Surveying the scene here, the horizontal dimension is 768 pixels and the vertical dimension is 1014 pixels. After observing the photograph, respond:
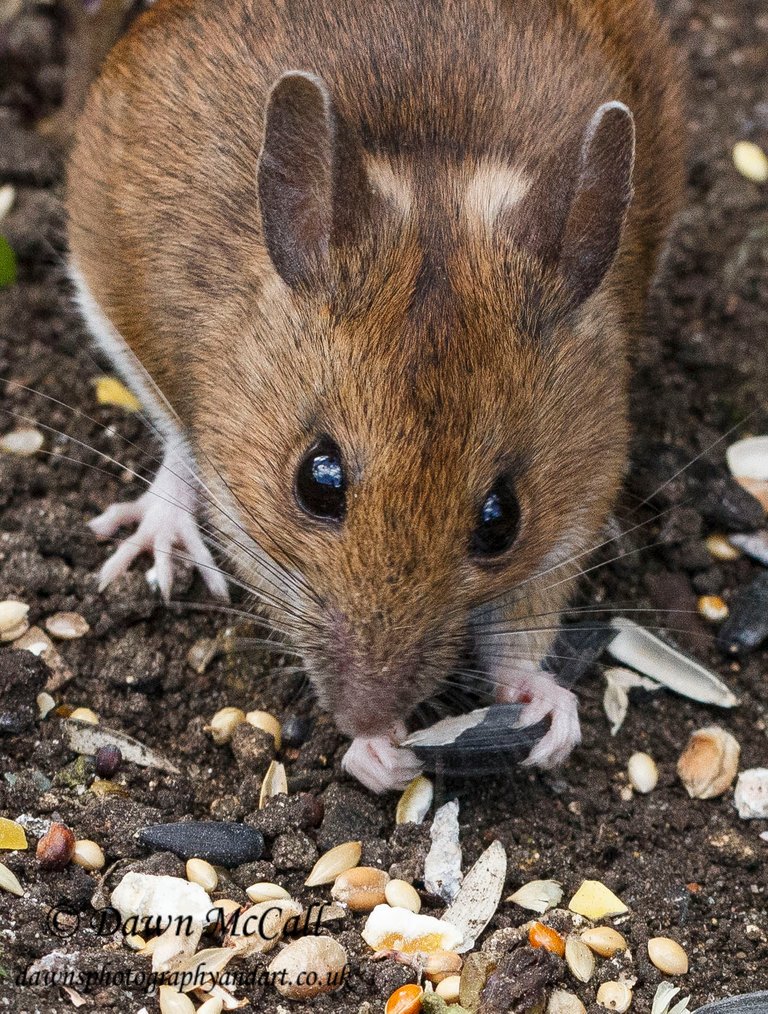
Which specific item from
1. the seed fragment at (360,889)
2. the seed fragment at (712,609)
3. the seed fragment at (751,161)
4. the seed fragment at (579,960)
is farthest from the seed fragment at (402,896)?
the seed fragment at (751,161)

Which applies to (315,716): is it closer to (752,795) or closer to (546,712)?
(546,712)

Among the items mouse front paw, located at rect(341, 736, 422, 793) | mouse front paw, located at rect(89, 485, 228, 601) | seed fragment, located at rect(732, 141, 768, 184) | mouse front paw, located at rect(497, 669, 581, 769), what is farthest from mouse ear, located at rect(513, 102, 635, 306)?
seed fragment, located at rect(732, 141, 768, 184)

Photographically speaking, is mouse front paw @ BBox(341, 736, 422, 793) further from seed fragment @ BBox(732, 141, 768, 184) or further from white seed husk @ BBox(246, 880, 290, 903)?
seed fragment @ BBox(732, 141, 768, 184)

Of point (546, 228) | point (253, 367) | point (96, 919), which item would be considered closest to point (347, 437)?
point (253, 367)

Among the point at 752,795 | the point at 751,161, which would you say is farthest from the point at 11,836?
the point at 751,161

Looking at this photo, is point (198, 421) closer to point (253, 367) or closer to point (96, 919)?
point (253, 367)
